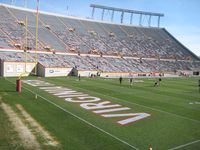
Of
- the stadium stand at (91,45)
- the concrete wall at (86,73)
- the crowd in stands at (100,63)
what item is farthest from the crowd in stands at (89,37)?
the concrete wall at (86,73)

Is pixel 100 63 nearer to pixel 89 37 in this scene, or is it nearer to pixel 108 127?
pixel 89 37

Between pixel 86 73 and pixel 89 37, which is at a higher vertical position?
pixel 89 37

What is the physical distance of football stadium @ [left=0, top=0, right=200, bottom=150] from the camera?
36.5ft

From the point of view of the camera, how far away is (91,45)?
204 ft

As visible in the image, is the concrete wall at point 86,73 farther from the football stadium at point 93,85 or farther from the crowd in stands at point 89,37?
the crowd in stands at point 89,37

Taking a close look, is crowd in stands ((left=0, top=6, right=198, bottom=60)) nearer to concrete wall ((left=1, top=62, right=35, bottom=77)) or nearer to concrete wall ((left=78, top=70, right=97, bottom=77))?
concrete wall ((left=1, top=62, right=35, bottom=77))

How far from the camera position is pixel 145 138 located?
11039 mm

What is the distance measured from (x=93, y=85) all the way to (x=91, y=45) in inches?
1276

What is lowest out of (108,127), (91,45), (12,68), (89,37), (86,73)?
(108,127)

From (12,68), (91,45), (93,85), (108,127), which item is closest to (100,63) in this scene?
(91,45)

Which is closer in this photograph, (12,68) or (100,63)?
(12,68)

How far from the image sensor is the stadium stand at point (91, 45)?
1937 inches

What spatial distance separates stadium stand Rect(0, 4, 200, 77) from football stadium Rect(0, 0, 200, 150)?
8.3 inches

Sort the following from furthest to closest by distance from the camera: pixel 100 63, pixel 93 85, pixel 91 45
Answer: pixel 91 45 → pixel 100 63 → pixel 93 85
